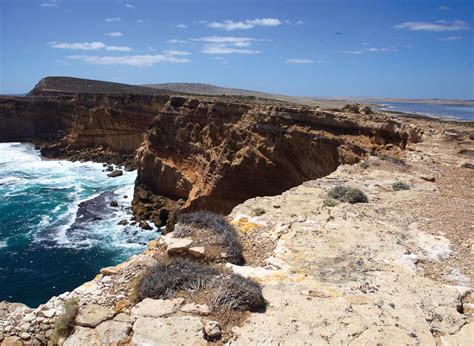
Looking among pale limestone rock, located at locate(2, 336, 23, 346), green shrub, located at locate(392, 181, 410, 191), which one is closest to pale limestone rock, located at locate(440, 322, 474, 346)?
pale limestone rock, located at locate(2, 336, 23, 346)

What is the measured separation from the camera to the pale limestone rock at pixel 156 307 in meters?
5.51

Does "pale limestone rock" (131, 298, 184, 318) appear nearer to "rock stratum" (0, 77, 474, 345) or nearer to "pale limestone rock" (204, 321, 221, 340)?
"rock stratum" (0, 77, 474, 345)

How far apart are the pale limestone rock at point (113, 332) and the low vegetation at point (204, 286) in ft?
2.07

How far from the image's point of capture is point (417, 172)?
14008 mm

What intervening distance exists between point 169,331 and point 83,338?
118 cm

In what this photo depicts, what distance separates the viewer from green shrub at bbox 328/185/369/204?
34.3 ft

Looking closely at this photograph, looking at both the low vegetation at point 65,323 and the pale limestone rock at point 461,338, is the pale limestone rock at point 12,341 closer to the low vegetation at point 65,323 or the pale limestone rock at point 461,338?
the low vegetation at point 65,323

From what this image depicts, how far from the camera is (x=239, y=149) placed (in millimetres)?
27000

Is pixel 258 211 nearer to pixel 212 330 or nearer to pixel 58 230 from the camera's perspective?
pixel 212 330

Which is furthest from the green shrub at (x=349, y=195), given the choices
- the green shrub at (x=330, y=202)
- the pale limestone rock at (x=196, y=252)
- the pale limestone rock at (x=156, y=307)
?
the pale limestone rock at (x=156, y=307)

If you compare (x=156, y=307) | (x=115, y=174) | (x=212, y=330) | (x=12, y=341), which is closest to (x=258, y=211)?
(x=156, y=307)

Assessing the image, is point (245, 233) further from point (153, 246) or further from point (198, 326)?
point (198, 326)

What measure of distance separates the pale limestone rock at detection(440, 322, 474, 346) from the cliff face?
135 ft

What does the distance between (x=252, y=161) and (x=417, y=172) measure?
13013 mm
